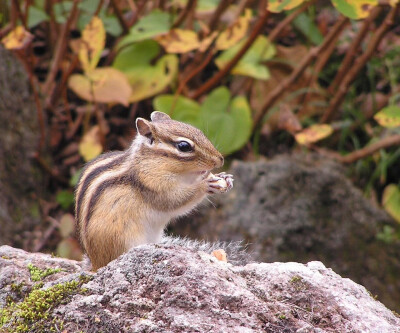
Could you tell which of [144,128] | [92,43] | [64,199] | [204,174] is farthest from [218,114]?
[144,128]

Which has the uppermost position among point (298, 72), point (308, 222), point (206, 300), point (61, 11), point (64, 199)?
point (206, 300)

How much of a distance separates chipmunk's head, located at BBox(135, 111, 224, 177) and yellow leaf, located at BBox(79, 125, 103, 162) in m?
2.05

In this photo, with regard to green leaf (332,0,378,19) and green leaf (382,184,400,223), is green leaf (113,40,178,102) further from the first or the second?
green leaf (382,184,400,223)

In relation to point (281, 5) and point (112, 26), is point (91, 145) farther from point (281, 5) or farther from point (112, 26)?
point (281, 5)

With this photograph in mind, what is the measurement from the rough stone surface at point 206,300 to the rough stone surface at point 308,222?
229cm

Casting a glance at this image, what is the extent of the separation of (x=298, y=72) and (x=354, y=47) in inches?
19.1

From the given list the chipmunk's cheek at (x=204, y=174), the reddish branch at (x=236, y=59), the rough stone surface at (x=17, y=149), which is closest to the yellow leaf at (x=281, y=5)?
the reddish branch at (x=236, y=59)

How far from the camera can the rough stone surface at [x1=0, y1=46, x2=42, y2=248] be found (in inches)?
207

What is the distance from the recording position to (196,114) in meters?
5.16

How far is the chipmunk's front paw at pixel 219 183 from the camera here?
2979mm

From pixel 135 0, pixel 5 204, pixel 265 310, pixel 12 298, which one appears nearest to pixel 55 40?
pixel 135 0

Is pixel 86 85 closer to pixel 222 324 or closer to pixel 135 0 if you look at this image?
pixel 135 0

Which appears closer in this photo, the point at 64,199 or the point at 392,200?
the point at 392,200

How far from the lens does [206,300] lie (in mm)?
2035
